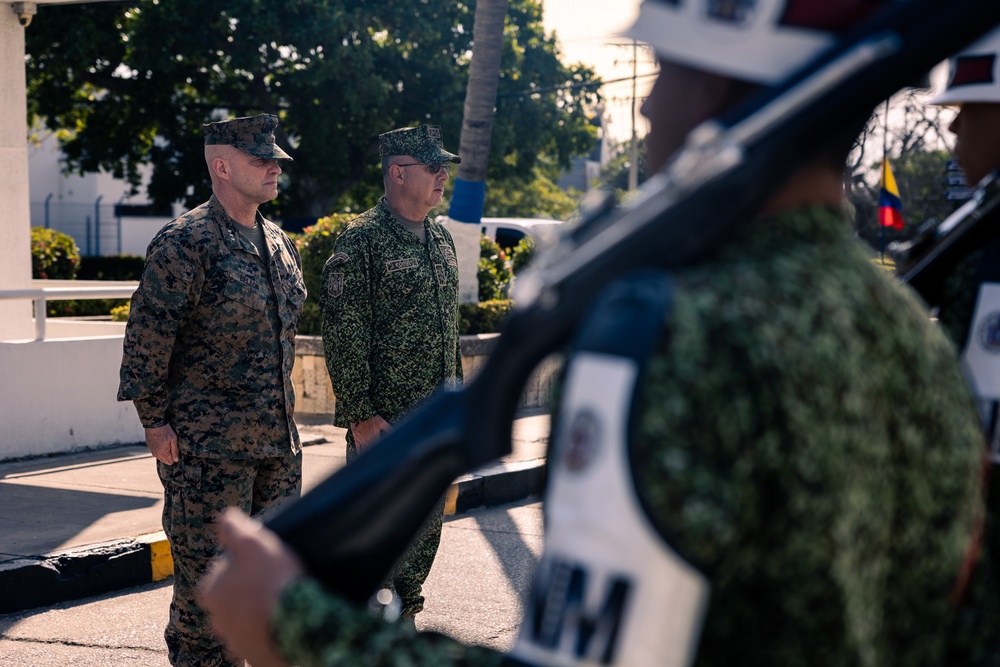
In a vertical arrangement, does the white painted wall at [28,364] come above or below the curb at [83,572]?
above

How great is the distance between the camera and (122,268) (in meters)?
29.7

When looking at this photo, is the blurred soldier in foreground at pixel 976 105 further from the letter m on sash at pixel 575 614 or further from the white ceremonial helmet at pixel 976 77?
the letter m on sash at pixel 575 614

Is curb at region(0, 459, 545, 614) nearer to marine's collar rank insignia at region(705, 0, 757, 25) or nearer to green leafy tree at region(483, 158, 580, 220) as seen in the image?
marine's collar rank insignia at region(705, 0, 757, 25)

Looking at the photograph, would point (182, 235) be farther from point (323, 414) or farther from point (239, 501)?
point (323, 414)

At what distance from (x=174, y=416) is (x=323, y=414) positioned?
21.6 ft

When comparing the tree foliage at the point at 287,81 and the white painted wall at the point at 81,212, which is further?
the white painted wall at the point at 81,212

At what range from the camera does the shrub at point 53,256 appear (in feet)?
67.7

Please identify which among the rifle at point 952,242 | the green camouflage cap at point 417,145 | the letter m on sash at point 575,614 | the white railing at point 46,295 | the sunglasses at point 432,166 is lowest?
the white railing at point 46,295

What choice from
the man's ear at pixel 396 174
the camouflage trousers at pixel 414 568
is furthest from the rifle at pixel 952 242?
the man's ear at pixel 396 174

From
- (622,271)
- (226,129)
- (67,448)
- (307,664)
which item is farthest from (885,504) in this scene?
(67,448)

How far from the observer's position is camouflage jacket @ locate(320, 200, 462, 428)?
16.4 ft

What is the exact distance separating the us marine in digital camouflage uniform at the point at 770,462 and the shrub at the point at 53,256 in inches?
813

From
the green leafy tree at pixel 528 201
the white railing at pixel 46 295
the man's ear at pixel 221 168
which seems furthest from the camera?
the green leafy tree at pixel 528 201

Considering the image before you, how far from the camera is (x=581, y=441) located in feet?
3.59
